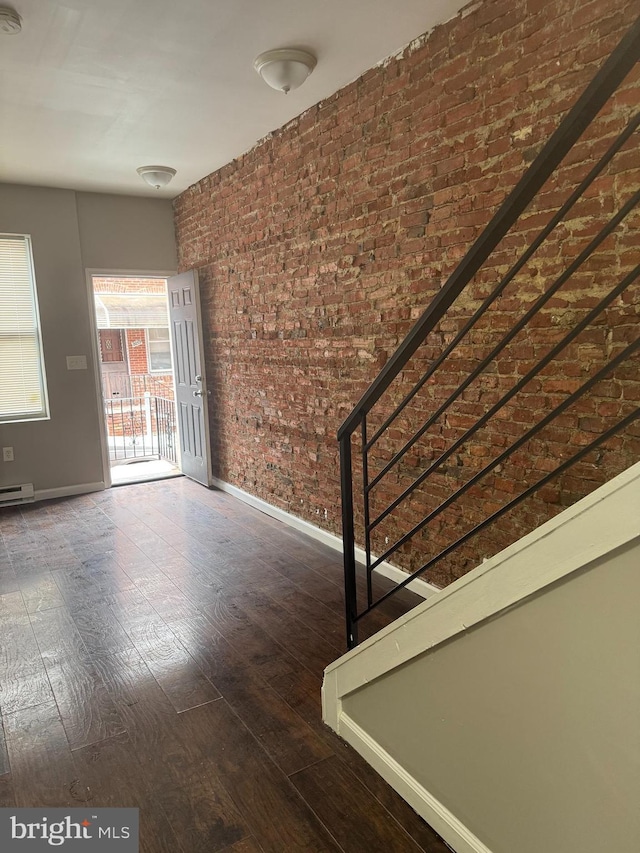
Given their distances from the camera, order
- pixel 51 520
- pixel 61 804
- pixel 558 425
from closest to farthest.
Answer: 1. pixel 61 804
2. pixel 558 425
3. pixel 51 520

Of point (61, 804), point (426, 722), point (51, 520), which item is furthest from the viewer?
point (51, 520)

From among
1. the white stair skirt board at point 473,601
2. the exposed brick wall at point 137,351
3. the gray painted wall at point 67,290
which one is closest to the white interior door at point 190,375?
the gray painted wall at point 67,290

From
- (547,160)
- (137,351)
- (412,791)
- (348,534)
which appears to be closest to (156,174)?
(348,534)

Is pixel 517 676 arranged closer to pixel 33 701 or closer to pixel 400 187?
pixel 33 701

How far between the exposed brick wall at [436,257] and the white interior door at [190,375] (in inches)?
35.1

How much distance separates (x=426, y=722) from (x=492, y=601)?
547 millimetres

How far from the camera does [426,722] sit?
1.66m

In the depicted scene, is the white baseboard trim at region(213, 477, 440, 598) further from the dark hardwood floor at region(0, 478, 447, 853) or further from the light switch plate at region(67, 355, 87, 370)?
the light switch plate at region(67, 355, 87, 370)

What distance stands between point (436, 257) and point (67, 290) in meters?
3.94

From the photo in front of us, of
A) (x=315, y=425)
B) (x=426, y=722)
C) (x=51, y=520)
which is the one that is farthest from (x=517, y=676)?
(x=51, y=520)

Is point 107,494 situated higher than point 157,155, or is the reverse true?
point 157,155

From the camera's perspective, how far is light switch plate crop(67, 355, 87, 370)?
5465 mm

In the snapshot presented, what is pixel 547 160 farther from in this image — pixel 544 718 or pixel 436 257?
pixel 436 257

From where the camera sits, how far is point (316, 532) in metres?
4.08
